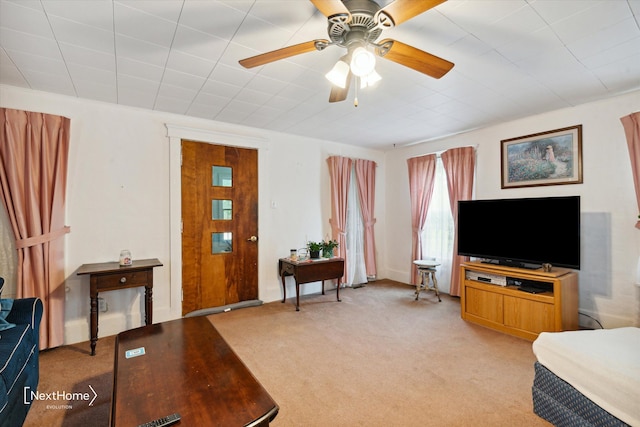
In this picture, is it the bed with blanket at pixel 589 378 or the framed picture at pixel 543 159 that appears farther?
the framed picture at pixel 543 159

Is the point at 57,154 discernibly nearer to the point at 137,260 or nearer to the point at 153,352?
the point at 137,260

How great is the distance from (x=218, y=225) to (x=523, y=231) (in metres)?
3.56

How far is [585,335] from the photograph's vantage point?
1.85 metres

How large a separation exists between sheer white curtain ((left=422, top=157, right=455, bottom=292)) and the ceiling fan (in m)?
3.05

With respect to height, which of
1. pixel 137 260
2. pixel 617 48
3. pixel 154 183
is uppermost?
pixel 617 48

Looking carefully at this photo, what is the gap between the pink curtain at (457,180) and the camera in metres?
4.09

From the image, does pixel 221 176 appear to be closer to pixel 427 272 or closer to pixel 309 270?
pixel 309 270

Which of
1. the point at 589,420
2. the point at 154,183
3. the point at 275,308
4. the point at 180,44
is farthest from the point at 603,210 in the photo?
the point at 154,183

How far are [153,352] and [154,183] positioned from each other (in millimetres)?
2149

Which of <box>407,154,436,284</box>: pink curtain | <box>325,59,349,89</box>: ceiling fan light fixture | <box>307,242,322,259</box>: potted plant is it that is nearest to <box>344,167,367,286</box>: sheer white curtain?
<box>407,154,436,284</box>: pink curtain

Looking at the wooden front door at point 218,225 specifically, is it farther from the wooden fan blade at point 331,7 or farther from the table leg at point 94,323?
the wooden fan blade at point 331,7

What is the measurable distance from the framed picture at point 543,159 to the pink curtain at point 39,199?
16.2 feet

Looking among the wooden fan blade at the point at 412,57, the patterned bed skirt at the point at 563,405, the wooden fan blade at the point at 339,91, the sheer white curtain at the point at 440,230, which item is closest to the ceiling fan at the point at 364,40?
the wooden fan blade at the point at 412,57

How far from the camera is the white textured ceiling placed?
66.5 inches
